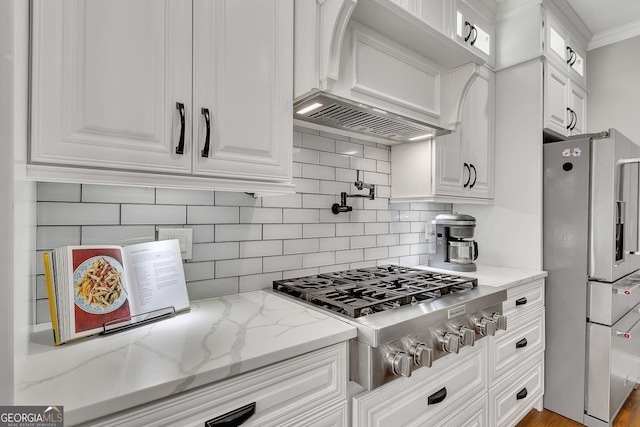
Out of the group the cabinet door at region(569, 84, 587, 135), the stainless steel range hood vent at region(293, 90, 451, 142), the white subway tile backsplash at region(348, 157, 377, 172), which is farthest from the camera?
the cabinet door at region(569, 84, 587, 135)

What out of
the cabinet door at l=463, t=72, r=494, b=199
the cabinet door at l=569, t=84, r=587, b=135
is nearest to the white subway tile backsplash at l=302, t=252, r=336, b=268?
the cabinet door at l=463, t=72, r=494, b=199

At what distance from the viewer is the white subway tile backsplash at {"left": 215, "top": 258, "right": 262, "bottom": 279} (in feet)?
4.73

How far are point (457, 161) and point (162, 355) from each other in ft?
6.37

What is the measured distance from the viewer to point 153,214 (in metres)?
1.27

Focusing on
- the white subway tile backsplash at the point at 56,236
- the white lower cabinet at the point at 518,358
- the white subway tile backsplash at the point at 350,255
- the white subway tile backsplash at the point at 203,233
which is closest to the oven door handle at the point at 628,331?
the white lower cabinet at the point at 518,358

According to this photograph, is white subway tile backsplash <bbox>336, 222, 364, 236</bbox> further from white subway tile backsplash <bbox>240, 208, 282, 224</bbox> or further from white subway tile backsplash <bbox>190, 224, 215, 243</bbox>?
white subway tile backsplash <bbox>190, 224, 215, 243</bbox>

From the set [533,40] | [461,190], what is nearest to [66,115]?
[461,190]

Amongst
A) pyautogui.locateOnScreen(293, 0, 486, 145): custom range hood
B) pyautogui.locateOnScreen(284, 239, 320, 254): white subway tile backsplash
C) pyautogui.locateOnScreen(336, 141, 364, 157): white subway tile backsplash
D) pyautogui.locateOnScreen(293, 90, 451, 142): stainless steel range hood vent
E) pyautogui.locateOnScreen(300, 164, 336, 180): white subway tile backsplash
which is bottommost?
pyautogui.locateOnScreen(284, 239, 320, 254): white subway tile backsplash

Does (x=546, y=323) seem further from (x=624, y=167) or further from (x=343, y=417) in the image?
(x=343, y=417)

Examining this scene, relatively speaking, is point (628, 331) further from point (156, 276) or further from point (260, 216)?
point (156, 276)

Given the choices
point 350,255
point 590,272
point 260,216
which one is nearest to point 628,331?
point 590,272

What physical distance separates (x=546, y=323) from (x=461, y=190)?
111cm

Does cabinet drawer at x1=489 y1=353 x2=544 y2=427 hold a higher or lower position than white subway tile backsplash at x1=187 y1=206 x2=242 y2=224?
lower

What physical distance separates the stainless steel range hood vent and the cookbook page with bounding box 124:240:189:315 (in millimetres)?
789
